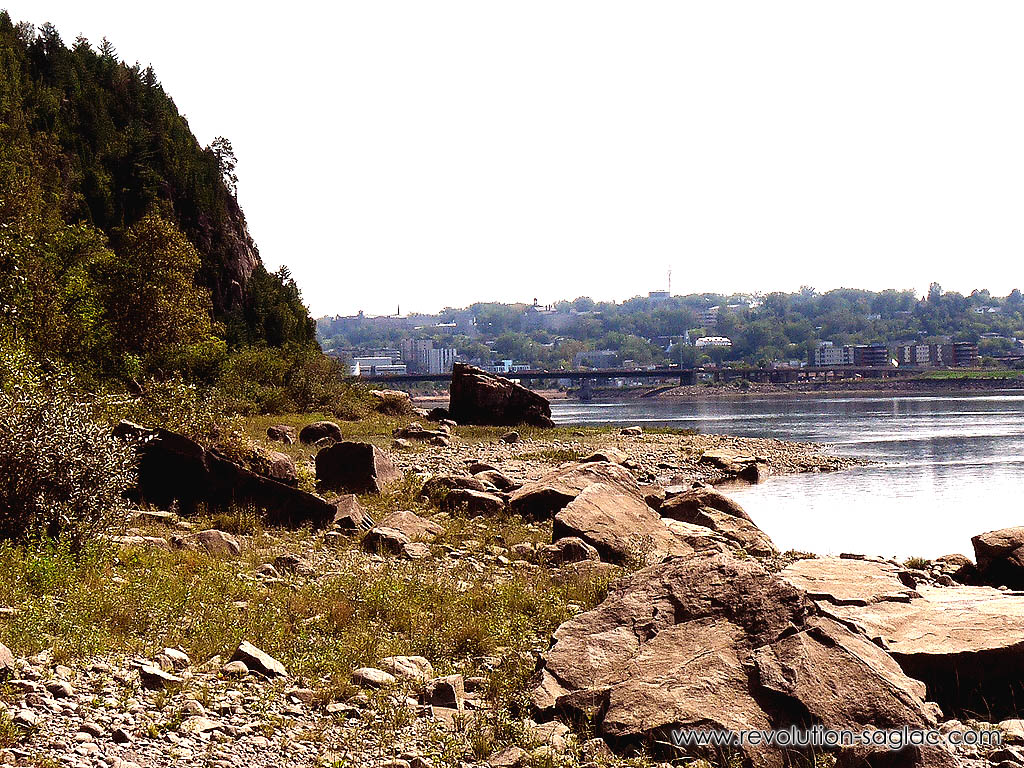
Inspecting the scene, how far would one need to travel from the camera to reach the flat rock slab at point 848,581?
13.0m

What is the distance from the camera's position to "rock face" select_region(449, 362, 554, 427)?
58.4 metres

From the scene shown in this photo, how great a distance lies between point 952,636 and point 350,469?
1650 cm

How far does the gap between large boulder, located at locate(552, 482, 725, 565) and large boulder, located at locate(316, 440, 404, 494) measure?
7156 millimetres

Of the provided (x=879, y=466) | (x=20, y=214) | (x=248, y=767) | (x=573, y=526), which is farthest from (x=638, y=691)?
(x=879, y=466)

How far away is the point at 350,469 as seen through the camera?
2433 centimetres

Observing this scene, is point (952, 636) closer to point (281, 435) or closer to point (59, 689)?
point (59, 689)

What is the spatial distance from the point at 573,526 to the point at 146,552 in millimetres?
7170

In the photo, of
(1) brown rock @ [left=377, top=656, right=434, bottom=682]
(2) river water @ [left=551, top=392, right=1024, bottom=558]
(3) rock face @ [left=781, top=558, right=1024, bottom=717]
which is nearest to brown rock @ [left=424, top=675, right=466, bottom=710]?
(1) brown rock @ [left=377, top=656, right=434, bottom=682]

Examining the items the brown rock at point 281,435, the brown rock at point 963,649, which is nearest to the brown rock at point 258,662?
the brown rock at point 963,649

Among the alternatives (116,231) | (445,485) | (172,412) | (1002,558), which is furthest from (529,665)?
(116,231)

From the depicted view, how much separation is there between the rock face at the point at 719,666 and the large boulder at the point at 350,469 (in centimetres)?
1403

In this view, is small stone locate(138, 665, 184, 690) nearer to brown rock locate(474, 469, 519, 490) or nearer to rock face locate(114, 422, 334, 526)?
rock face locate(114, 422, 334, 526)

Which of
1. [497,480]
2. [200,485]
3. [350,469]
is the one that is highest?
[200,485]

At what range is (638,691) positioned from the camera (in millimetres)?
8648
